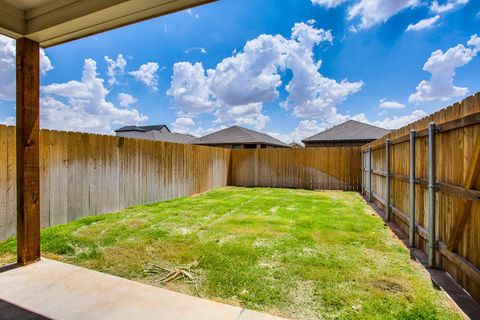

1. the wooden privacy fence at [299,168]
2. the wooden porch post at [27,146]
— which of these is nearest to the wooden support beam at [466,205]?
the wooden porch post at [27,146]

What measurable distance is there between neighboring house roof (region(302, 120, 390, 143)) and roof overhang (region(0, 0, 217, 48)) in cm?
2056

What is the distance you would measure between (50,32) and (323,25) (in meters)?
10.9

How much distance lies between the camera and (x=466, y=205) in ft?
7.34

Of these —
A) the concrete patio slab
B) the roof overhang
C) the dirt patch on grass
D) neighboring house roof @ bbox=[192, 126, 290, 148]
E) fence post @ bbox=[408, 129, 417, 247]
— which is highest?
neighboring house roof @ bbox=[192, 126, 290, 148]

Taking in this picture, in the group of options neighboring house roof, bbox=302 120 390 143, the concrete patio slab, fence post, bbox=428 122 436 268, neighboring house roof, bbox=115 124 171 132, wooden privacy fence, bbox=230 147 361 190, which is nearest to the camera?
the concrete patio slab

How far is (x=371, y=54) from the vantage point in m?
12.3

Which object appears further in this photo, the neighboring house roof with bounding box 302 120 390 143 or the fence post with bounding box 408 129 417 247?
the neighboring house roof with bounding box 302 120 390 143

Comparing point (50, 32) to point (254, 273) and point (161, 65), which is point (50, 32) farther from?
point (161, 65)

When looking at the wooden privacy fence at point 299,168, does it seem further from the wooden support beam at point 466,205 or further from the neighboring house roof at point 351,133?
the neighboring house roof at point 351,133

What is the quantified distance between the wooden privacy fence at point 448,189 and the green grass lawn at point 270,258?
1.05 feet

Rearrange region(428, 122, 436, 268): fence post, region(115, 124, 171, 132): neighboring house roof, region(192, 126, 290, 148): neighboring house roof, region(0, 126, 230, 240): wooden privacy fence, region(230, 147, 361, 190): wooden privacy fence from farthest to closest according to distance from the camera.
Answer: region(115, 124, 171, 132): neighboring house roof, region(192, 126, 290, 148): neighboring house roof, region(230, 147, 361, 190): wooden privacy fence, region(0, 126, 230, 240): wooden privacy fence, region(428, 122, 436, 268): fence post

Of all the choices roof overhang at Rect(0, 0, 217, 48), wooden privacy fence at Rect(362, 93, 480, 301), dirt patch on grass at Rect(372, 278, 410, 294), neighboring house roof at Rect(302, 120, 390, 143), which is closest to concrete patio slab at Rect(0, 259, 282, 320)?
dirt patch on grass at Rect(372, 278, 410, 294)

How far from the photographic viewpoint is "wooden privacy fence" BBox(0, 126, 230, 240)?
12.6 ft

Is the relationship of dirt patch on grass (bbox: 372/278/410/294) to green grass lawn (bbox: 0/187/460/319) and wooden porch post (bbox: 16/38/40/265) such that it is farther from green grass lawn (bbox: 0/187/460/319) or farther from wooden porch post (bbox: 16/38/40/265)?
wooden porch post (bbox: 16/38/40/265)
